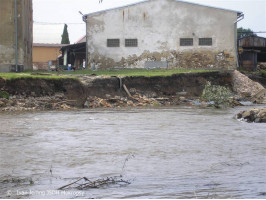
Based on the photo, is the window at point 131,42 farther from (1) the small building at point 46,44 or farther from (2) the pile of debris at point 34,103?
(1) the small building at point 46,44

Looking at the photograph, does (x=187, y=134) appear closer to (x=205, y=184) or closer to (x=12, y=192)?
(x=205, y=184)

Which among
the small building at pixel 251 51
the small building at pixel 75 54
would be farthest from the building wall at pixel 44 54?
the small building at pixel 251 51

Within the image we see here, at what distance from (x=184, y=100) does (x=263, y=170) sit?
64.3 feet

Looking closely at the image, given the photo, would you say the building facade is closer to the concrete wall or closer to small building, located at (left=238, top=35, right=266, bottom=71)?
small building, located at (left=238, top=35, right=266, bottom=71)

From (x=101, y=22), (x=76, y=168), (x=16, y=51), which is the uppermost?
(x=101, y=22)

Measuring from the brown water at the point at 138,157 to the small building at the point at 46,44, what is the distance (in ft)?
126

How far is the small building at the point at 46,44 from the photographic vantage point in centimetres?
5538

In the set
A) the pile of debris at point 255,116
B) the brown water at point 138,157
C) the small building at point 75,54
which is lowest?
the brown water at point 138,157

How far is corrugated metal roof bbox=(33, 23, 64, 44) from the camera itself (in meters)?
55.7

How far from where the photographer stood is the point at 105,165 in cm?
947

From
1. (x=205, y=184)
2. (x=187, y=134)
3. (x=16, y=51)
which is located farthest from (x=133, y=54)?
(x=205, y=184)

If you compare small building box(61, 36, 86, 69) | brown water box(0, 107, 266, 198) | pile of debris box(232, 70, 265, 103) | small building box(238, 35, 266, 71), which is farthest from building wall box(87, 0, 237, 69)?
brown water box(0, 107, 266, 198)

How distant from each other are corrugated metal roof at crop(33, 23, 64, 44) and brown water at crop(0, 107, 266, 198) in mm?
38916

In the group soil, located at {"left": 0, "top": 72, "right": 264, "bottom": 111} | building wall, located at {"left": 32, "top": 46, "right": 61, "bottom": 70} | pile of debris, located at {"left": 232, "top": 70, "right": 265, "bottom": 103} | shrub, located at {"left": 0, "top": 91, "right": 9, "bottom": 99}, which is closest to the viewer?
shrub, located at {"left": 0, "top": 91, "right": 9, "bottom": 99}
